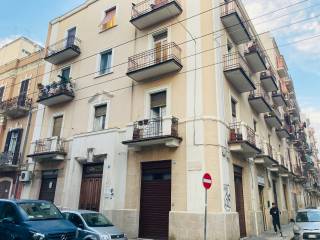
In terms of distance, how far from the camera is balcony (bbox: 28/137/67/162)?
17.5 m

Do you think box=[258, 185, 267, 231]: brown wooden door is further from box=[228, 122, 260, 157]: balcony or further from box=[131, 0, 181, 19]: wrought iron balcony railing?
box=[131, 0, 181, 19]: wrought iron balcony railing

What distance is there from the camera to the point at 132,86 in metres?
16.5

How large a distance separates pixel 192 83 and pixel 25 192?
1366 cm

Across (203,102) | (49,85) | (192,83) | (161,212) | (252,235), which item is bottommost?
(252,235)

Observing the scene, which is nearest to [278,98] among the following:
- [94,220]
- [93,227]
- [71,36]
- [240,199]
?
[240,199]

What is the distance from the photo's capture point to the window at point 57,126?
63.9ft

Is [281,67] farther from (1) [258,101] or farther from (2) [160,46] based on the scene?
(2) [160,46]

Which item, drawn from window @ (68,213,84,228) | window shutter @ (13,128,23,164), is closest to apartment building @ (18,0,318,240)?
window shutter @ (13,128,23,164)

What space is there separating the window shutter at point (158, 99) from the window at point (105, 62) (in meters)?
4.46

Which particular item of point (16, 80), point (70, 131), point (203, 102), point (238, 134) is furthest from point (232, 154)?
point (16, 80)

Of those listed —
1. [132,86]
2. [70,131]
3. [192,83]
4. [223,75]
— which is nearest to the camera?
[192,83]

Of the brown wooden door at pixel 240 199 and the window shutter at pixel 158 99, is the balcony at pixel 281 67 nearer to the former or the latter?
the brown wooden door at pixel 240 199

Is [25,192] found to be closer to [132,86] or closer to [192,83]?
[132,86]

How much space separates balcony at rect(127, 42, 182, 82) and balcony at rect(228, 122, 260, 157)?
172 inches
